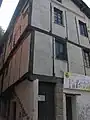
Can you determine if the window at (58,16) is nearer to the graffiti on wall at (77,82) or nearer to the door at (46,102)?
the graffiti on wall at (77,82)

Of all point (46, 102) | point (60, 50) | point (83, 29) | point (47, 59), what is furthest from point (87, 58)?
point (46, 102)

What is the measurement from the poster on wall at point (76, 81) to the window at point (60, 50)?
1.20 m

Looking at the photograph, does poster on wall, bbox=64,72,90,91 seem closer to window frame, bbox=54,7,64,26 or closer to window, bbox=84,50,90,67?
window, bbox=84,50,90,67

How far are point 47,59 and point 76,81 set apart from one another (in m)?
2.44

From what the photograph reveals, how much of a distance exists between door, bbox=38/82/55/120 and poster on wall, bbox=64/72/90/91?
1165mm

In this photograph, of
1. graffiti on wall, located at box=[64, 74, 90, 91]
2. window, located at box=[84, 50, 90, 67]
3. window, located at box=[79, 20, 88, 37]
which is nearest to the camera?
graffiti on wall, located at box=[64, 74, 90, 91]

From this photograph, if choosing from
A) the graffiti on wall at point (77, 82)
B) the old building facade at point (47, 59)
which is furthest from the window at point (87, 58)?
the graffiti on wall at point (77, 82)

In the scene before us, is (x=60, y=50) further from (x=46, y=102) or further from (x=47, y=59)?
(x=46, y=102)

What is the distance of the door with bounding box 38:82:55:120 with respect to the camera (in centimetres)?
926

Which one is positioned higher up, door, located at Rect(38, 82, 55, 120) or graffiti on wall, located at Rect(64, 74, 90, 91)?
graffiti on wall, located at Rect(64, 74, 90, 91)

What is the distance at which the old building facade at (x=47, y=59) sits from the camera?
31.1 feet

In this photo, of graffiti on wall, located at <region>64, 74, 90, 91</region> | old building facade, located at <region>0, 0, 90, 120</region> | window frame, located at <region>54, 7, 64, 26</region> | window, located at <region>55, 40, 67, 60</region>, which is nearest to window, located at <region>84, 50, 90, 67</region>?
old building facade, located at <region>0, 0, 90, 120</region>

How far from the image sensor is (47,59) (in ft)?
34.0

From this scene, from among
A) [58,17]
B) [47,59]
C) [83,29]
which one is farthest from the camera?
[83,29]
